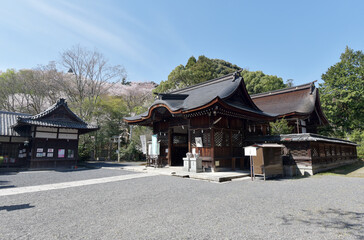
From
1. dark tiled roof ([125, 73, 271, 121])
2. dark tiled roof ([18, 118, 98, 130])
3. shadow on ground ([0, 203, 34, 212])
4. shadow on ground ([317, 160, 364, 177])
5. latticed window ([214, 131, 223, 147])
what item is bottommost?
shadow on ground ([317, 160, 364, 177])

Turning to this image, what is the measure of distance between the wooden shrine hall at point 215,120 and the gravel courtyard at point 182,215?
5074mm

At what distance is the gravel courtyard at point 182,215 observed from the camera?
3336 millimetres

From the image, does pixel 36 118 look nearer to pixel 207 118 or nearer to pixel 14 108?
pixel 207 118

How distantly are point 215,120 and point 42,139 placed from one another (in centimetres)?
1283

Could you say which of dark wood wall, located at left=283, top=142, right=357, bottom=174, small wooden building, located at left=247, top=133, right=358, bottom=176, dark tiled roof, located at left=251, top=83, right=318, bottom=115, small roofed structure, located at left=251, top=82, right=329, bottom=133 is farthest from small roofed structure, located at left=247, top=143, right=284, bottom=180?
dark tiled roof, located at left=251, top=83, right=318, bottom=115

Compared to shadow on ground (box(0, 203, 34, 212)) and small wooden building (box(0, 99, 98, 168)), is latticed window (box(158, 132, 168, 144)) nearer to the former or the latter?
small wooden building (box(0, 99, 98, 168))

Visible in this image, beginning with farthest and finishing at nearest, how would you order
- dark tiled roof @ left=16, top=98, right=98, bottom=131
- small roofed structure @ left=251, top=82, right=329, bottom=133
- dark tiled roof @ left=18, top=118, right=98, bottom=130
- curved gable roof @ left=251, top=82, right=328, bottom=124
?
curved gable roof @ left=251, top=82, right=328, bottom=124 < small roofed structure @ left=251, top=82, right=329, bottom=133 < dark tiled roof @ left=16, top=98, right=98, bottom=131 < dark tiled roof @ left=18, top=118, right=98, bottom=130

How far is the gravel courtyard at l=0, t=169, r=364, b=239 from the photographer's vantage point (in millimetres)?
3336

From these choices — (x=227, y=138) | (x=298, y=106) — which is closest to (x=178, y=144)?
(x=227, y=138)

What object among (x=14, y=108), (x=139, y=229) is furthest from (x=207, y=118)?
(x=14, y=108)

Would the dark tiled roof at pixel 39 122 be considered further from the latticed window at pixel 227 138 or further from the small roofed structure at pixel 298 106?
the small roofed structure at pixel 298 106

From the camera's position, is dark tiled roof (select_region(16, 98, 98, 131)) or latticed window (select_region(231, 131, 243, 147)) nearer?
latticed window (select_region(231, 131, 243, 147))

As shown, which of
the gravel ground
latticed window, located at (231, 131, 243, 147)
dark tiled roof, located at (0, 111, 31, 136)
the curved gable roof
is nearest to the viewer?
the gravel ground

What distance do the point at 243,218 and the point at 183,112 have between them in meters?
7.78
